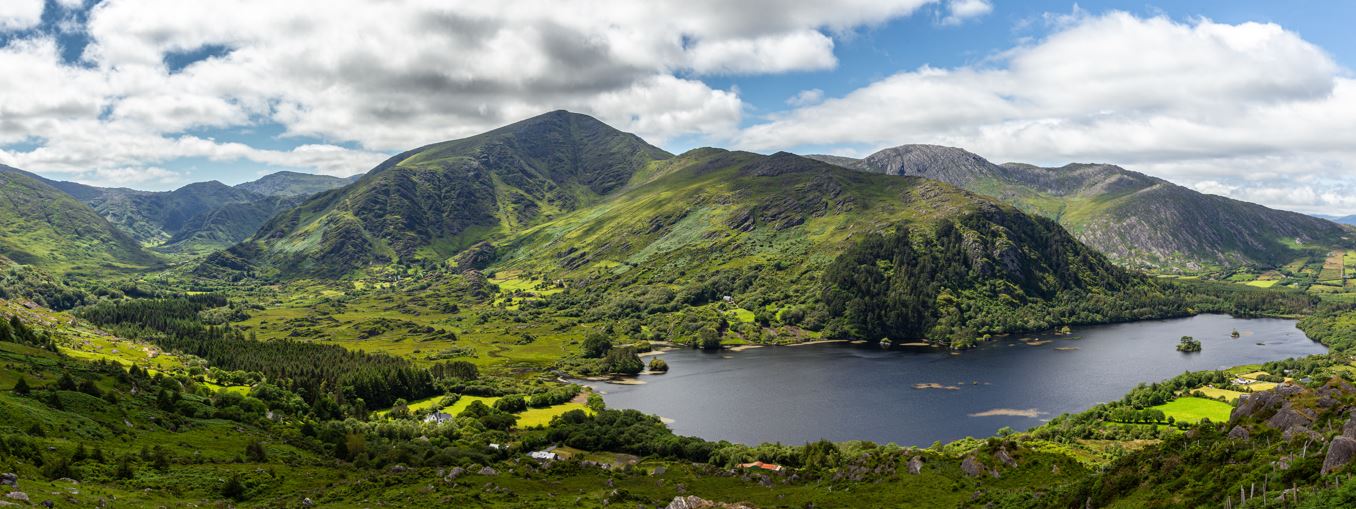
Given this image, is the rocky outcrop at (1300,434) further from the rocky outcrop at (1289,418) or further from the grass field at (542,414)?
the grass field at (542,414)

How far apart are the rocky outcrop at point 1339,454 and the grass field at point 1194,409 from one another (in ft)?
345

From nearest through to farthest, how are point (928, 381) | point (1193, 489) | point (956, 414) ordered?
point (1193, 489) < point (956, 414) < point (928, 381)

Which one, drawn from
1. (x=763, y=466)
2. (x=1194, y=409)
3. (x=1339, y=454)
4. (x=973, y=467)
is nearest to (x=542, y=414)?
(x=763, y=466)

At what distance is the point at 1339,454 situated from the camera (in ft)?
130

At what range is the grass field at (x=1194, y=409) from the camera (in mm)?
130250

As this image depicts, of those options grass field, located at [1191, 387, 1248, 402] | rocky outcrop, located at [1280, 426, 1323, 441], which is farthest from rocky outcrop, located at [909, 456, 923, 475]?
grass field, located at [1191, 387, 1248, 402]

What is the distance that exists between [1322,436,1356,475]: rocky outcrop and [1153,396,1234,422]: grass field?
345 feet

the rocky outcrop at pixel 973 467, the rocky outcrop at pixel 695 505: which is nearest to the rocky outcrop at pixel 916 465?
the rocky outcrop at pixel 973 467

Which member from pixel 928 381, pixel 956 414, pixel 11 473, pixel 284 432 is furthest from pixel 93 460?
pixel 928 381

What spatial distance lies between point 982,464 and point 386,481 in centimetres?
Result: 7189

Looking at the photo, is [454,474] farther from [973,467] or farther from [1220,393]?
[1220,393]

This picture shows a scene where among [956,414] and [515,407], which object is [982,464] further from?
[515,407]

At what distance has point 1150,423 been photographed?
12712 centimetres

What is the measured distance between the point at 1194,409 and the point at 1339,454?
119m
